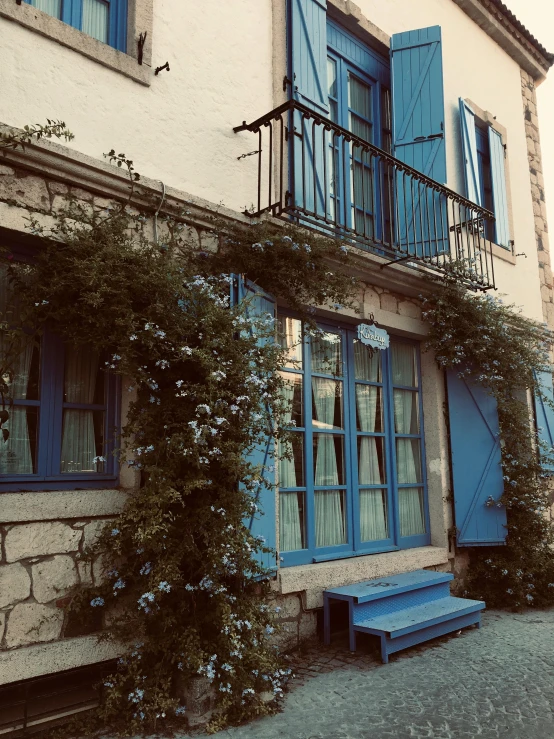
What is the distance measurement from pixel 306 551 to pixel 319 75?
4173 millimetres

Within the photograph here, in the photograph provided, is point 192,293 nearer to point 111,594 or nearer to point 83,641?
point 111,594

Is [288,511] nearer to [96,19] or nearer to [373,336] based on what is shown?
[373,336]

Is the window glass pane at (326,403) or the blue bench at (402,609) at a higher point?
the window glass pane at (326,403)

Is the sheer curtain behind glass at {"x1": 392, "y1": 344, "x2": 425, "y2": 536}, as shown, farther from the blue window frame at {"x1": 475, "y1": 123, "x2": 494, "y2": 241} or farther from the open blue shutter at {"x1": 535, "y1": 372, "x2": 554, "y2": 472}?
the blue window frame at {"x1": 475, "y1": 123, "x2": 494, "y2": 241}

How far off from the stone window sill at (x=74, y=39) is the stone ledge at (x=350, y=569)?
3728 millimetres

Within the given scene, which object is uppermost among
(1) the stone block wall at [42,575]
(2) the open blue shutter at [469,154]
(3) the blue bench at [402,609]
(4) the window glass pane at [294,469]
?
(2) the open blue shutter at [469,154]

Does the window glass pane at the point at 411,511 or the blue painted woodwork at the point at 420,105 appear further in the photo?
the blue painted woodwork at the point at 420,105

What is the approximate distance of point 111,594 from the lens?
3.54 m

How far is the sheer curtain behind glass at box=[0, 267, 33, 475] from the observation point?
139 inches

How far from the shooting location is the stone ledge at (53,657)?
3191mm

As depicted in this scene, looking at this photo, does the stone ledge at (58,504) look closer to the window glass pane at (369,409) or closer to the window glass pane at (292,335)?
the window glass pane at (292,335)

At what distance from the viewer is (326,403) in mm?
5578

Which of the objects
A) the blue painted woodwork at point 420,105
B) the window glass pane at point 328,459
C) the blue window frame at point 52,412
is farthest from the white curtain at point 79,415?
the blue painted woodwork at point 420,105

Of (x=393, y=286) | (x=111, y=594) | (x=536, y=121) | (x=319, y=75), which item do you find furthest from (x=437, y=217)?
(x=111, y=594)
